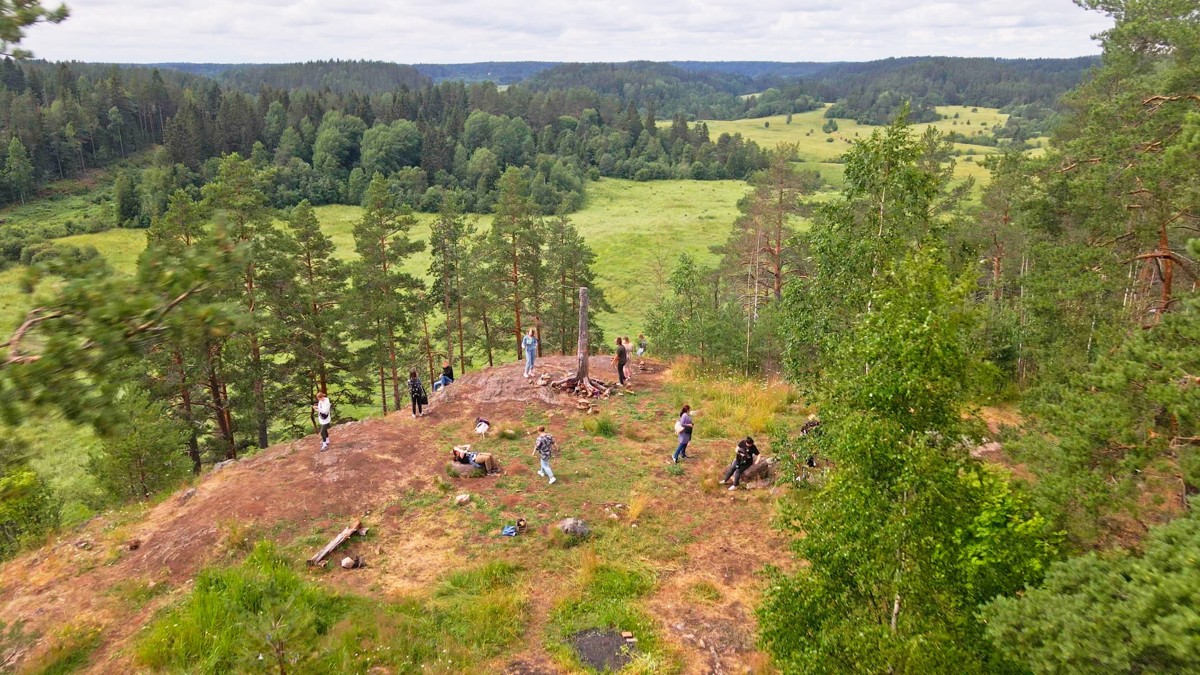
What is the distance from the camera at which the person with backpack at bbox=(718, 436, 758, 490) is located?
15359mm

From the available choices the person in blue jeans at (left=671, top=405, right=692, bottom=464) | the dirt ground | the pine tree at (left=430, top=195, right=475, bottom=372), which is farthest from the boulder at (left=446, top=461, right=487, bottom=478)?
the pine tree at (left=430, top=195, right=475, bottom=372)

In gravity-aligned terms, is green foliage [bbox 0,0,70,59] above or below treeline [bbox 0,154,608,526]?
above

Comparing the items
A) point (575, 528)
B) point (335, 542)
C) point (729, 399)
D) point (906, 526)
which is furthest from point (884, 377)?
point (729, 399)

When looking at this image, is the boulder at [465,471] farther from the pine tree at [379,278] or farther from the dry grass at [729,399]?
the pine tree at [379,278]

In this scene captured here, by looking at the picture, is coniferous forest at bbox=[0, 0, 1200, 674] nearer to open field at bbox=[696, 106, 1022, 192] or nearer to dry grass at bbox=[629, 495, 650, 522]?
dry grass at bbox=[629, 495, 650, 522]

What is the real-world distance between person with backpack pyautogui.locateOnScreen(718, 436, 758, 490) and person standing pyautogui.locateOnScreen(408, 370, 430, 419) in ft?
31.6

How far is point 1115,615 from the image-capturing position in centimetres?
516

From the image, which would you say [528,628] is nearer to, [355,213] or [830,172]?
[355,213]

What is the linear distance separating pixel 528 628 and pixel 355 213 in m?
87.8

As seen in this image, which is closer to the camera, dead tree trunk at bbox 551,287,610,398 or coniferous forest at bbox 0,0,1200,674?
coniferous forest at bbox 0,0,1200,674

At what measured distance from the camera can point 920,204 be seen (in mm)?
10016

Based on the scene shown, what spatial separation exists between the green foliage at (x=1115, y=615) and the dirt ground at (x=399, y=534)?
496cm

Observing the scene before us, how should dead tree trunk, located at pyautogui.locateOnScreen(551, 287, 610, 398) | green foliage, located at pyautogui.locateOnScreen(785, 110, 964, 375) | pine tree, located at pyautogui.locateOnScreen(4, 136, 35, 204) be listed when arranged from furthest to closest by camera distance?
1. pine tree, located at pyautogui.locateOnScreen(4, 136, 35, 204)
2. dead tree trunk, located at pyautogui.locateOnScreen(551, 287, 610, 398)
3. green foliage, located at pyautogui.locateOnScreen(785, 110, 964, 375)

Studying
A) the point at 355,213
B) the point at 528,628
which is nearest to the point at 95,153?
the point at 355,213
